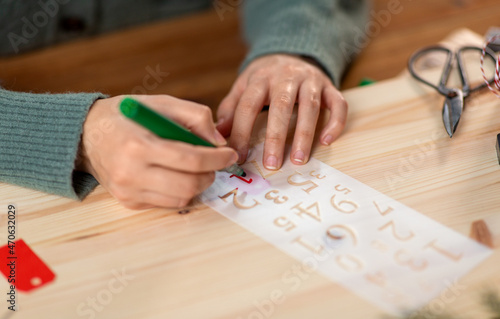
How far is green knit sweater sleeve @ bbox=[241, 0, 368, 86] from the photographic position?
2.64 ft

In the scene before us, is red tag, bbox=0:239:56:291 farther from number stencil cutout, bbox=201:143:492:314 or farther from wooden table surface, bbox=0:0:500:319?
number stencil cutout, bbox=201:143:492:314

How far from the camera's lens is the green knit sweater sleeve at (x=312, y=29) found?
80cm

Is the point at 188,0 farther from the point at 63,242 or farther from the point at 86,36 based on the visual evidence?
the point at 63,242

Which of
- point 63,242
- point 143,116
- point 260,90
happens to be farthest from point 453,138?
point 63,242

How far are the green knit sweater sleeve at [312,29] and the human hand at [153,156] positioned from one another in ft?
1.06

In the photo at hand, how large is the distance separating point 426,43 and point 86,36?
0.87 meters

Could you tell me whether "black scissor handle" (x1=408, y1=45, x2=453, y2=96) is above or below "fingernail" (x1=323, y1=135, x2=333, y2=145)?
above

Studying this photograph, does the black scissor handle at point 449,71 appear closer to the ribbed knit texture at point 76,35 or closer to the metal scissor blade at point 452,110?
the metal scissor blade at point 452,110

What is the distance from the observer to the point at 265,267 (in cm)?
47

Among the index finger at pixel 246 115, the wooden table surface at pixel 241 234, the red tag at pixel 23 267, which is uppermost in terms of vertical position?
the index finger at pixel 246 115
